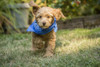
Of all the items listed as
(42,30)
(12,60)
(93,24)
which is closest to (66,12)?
(93,24)

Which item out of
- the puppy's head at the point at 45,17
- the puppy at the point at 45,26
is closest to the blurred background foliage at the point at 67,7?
the puppy at the point at 45,26

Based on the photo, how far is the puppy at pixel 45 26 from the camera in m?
3.06

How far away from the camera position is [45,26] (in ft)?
9.95

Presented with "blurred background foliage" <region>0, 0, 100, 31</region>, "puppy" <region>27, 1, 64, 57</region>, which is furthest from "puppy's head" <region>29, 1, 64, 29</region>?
"blurred background foliage" <region>0, 0, 100, 31</region>

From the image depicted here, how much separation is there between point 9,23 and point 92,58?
14.1ft

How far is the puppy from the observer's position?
10.0ft

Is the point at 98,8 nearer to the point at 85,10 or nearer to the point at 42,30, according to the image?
the point at 85,10

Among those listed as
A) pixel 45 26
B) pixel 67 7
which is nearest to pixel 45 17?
pixel 45 26

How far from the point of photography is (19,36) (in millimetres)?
5371

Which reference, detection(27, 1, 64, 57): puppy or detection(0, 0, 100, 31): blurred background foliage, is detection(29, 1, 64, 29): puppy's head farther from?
detection(0, 0, 100, 31): blurred background foliage

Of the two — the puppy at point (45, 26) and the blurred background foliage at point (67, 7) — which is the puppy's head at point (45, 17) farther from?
the blurred background foliage at point (67, 7)

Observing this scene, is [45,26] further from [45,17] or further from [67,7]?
[67,7]

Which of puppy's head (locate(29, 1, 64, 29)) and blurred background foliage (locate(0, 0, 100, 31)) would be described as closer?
puppy's head (locate(29, 1, 64, 29))

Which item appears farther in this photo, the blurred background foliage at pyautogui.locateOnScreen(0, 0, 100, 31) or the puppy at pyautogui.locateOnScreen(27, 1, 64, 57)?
the blurred background foliage at pyautogui.locateOnScreen(0, 0, 100, 31)
